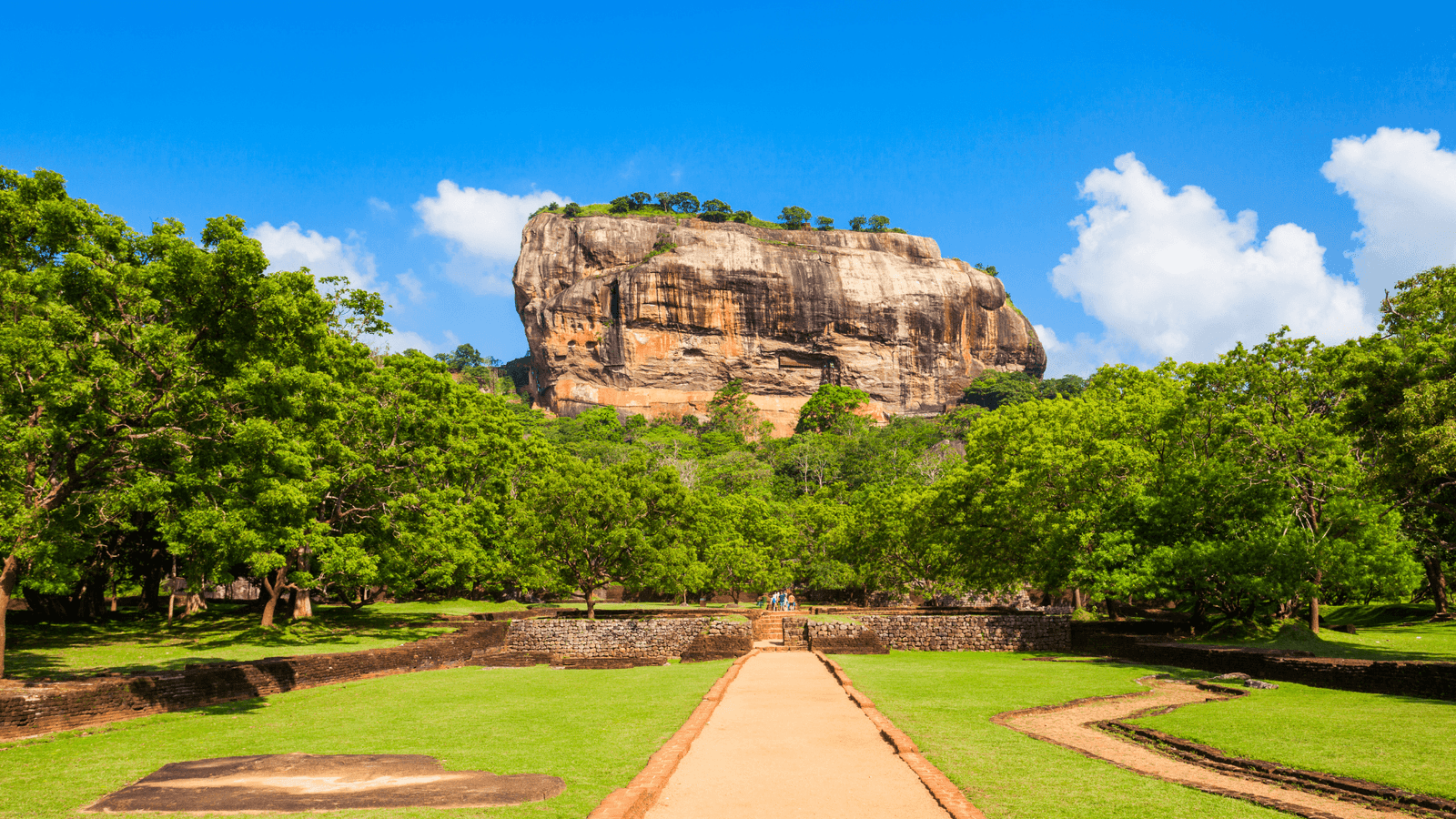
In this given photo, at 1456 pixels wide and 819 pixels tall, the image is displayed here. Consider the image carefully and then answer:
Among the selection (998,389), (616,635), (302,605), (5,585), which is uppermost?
(998,389)

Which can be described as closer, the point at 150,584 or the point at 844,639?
the point at 844,639

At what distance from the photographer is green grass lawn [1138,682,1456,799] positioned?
7.67 metres

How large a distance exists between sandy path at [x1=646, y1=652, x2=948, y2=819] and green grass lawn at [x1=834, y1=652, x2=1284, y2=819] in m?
0.57

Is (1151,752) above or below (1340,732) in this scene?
below

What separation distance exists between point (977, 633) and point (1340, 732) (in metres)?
15.2

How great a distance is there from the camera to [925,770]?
7.79m

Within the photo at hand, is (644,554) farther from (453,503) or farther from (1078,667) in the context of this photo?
(1078,667)

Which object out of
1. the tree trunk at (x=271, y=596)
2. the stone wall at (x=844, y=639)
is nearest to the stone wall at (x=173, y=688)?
the tree trunk at (x=271, y=596)

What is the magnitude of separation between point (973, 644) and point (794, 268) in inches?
3274

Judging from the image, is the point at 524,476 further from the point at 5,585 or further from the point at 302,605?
Answer: the point at 5,585

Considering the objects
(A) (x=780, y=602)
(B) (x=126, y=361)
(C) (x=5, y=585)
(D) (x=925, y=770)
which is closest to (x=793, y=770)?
(D) (x=925, y=770)

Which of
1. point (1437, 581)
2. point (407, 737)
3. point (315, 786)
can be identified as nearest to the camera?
point (315, 786)

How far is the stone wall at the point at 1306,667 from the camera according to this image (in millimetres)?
12641

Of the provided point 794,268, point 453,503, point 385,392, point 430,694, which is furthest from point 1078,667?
point 794,268
